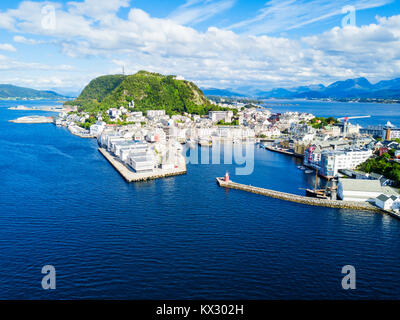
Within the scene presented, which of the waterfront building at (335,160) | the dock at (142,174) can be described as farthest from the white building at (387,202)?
the dock at (142,174)

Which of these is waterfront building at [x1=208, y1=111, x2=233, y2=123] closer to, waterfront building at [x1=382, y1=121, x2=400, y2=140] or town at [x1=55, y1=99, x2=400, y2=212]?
town at [x1=55, y1=99, x2=400, y2=212]

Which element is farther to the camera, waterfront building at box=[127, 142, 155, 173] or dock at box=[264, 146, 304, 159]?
dock at box=[264, 146, 304, 159]

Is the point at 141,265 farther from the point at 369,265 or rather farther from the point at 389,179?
the point at 389,179

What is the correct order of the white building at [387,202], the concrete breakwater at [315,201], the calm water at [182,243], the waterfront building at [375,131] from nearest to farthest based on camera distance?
the calm water at [182,243] < the white building at [387,202] < the concrete breakwater at [315,201] < the waterfront building at [375,131]

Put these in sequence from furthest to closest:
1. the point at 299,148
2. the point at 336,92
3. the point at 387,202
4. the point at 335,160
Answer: the point at 336,92
the point at 299,148
the point at 335,160
the point at 387,202

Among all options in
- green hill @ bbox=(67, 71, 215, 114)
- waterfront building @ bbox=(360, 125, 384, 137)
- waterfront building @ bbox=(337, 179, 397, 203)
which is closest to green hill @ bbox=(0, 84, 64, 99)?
green hill @ bbox=(67, 71, 215, 114)

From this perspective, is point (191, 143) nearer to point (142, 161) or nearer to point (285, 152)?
point (285, 152)

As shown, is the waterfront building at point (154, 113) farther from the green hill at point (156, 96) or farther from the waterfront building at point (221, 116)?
the waterfront building at point (221, 116)

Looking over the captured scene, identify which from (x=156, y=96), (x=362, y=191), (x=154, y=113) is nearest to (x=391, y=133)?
→ (x=362, y=191)
